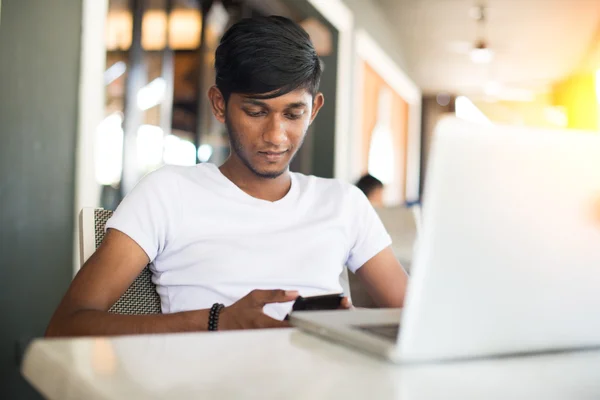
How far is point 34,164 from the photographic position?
2.43m

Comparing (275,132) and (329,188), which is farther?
(329,188)

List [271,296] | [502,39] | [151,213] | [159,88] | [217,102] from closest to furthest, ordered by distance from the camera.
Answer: [271,296] → [151,213] → [217,102] → [159,88] → [502,39]

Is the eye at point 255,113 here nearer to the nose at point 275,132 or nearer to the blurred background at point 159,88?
the nose at point 275,132

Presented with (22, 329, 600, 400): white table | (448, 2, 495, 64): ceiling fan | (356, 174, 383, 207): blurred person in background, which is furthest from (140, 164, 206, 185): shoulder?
(448, 2, 495, 64): ceiling fan

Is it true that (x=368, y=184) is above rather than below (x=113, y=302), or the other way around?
above

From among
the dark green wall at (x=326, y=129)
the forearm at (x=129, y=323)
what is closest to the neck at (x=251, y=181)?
the forearm at (x=129, y=323)

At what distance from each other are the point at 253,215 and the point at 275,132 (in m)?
0.18

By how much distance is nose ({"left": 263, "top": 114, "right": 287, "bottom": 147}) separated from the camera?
1376 millimetres

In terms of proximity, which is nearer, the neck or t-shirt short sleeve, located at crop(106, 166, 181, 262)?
t-shirt short sleeve, located at crop(106, 166, 181, 262)

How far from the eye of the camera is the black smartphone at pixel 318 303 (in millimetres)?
941

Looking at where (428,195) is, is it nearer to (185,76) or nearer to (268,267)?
(268,267)

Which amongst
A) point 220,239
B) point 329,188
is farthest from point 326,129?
point 220,239

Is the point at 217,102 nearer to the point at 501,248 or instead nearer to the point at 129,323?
the point at 129,323

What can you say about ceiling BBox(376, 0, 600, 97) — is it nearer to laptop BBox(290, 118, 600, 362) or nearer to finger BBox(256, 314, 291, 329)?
finger BBox(256, 314, 291, 329)
